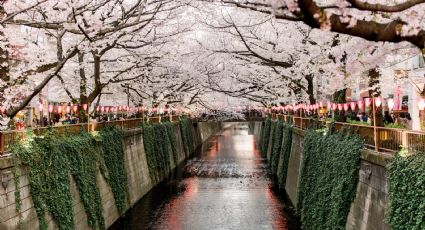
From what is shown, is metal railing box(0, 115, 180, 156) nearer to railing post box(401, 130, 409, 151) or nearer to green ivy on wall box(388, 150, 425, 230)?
green ivy on wall box(388, 150, 425, 230)

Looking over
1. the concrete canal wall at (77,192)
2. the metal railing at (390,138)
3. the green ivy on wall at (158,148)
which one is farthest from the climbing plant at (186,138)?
the metal railing at (390,138)

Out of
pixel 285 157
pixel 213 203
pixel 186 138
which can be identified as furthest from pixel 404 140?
pixel 186 138

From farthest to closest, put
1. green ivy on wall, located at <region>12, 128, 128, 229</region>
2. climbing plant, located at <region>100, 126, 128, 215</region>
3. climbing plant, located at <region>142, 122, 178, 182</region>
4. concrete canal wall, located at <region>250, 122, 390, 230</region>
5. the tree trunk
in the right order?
climbing plant, located at <region>142, 122, 178, 182</region> < climbing plant, located at <region>100, 126, 128, 215</region> < the tree trunk < green ivy on wall, located at <region>12, 128, 128, 229</region> < concrete canal wall, located at <region>250, 122, 390, 230</region>

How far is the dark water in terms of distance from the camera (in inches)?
922

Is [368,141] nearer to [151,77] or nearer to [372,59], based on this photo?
[372,59]

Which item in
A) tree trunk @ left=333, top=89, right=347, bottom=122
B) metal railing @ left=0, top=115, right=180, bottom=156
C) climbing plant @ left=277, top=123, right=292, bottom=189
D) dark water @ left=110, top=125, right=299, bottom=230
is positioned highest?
tree trunk @ left=333, top=89, right=347, bottom=122

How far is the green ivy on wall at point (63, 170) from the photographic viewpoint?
47.2 feet

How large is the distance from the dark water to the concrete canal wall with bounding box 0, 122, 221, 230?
778 mm

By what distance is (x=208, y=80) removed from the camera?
48.7 meters

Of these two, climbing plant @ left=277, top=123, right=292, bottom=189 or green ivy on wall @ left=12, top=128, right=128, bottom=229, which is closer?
green ivy on wall @ left=12, top=128, right=128, bottom=229

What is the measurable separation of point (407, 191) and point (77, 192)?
13.1 m

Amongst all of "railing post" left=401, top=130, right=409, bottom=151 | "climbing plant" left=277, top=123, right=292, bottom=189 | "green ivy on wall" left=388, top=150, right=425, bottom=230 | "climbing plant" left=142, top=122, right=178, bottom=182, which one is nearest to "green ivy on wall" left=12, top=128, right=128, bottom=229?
"green ivy on wall" left=388, top=150, right=425, bottom=230

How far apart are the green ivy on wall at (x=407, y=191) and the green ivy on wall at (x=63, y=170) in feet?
32.3

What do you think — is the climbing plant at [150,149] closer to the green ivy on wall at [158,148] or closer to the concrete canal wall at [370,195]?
the green ivy on wall at [158,148]
